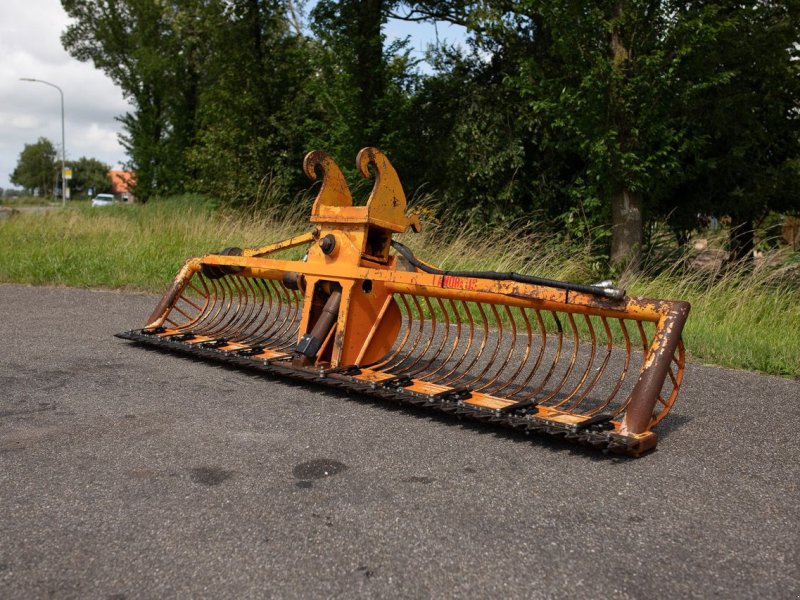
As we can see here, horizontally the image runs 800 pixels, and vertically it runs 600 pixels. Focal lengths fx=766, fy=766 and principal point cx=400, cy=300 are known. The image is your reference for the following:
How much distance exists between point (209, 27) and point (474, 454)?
18.3 m

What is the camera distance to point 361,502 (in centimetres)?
310

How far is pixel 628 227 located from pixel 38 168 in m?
101

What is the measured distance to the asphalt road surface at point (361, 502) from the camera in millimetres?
2510

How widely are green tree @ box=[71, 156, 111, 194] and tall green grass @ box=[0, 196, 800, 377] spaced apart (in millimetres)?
86429

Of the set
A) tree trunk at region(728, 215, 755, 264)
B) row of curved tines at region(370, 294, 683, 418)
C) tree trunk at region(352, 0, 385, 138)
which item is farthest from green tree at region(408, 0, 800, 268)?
row of curved tines at region(370, 294, 683, 418)

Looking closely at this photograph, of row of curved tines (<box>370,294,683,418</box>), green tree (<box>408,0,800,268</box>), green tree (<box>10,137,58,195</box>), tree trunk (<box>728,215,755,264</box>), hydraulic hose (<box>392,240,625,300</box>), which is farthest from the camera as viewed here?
green tree (<box>10,137,58,195</box>)

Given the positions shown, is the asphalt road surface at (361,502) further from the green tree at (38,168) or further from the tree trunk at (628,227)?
the green tree at (38,168)

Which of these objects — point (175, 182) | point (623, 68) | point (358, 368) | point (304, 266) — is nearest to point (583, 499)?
point (358, 368)

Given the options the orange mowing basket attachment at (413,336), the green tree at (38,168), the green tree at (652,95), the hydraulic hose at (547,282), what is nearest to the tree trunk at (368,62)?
the green tree at (652,95)

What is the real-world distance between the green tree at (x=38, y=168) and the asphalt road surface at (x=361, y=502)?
9356 centimetres

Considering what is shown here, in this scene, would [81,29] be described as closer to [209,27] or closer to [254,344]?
[209,27]

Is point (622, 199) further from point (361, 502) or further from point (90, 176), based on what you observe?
point (90, 176)

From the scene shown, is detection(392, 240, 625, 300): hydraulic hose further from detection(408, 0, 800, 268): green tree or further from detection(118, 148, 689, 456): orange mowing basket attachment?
detection(408, 0, 800, 268): green tree

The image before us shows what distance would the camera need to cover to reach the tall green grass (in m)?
7.23
